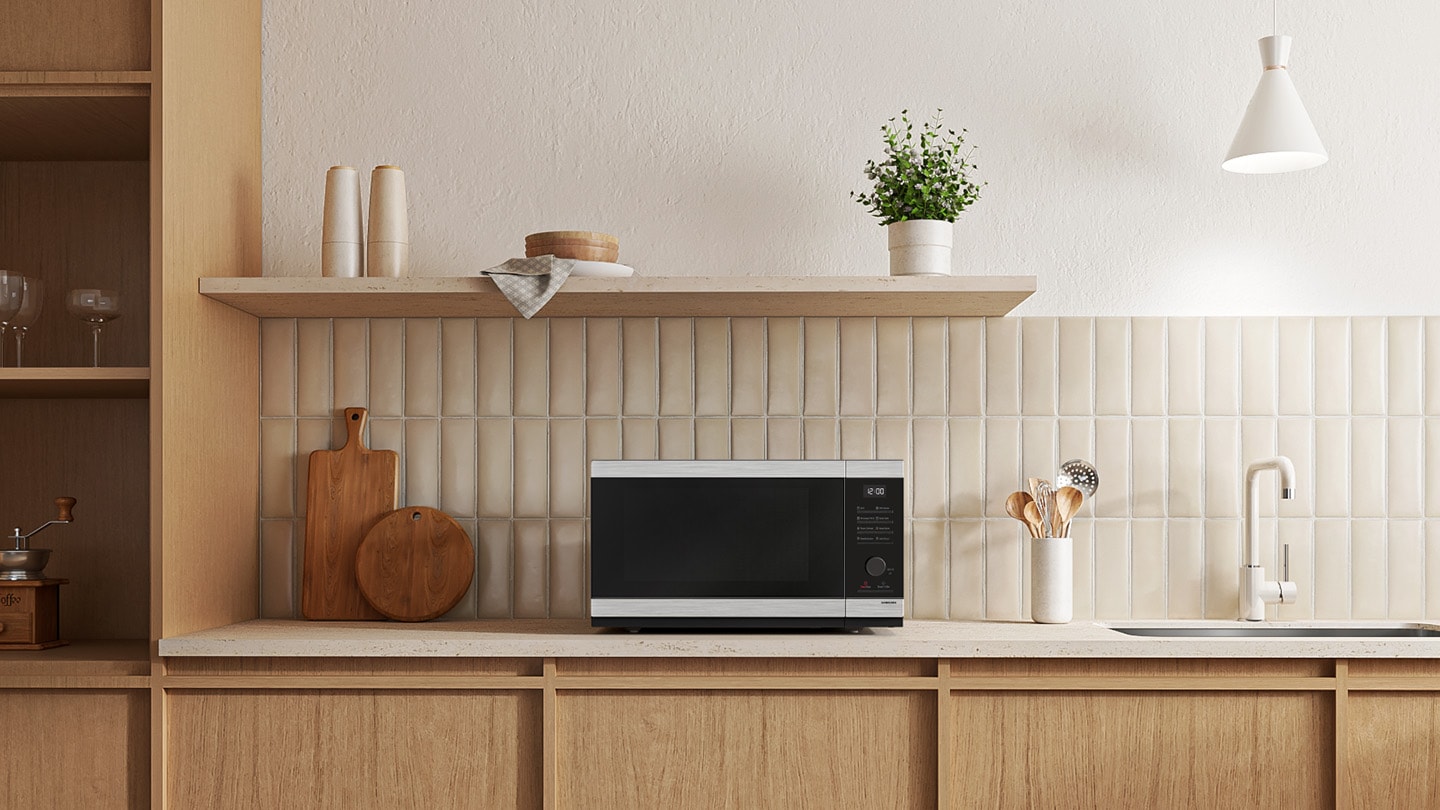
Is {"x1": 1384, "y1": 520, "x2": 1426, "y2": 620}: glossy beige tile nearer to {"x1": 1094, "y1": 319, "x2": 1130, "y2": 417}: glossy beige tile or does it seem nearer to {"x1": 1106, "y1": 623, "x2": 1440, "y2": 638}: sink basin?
{"x1": 1106, "y1": 623, "x2": 1440, "y2": 638}: sink basin

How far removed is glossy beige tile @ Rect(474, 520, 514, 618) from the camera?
2297 millimetres

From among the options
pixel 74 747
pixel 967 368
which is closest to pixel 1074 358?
pixel 967 368

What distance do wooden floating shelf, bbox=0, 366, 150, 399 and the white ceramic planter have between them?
4.45 feet

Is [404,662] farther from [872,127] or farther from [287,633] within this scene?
[872,127]

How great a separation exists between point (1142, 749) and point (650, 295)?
45.5 inches

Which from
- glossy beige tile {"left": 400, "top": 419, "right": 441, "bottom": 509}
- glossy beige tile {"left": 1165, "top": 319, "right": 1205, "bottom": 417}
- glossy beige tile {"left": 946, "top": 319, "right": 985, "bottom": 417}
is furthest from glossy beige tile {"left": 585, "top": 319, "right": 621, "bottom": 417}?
glossy beige tile {"left": 1165, "top": 319, "right": 1205, "bottom": 417}

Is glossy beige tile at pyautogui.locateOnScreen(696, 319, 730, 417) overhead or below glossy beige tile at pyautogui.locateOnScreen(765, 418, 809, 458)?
overhead

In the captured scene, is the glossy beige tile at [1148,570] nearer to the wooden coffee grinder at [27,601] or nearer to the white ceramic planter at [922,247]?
the white ceramic planter at [922,247]

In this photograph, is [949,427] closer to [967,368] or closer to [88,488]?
[967,368]

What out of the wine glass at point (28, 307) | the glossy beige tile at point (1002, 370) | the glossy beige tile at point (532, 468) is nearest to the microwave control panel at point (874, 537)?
the glossy beige tile at point (1002, 370)

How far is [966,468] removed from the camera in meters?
2.30

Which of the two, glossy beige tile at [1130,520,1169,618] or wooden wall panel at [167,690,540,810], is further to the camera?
glossy beige tile at [1130,520,1169,618]

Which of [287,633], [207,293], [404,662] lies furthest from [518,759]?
[207,293]

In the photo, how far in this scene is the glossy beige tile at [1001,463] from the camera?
2.30 m
